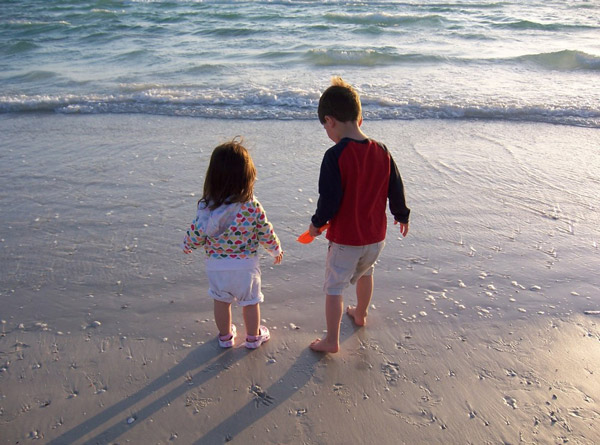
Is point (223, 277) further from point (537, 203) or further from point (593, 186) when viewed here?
point (593, 186)

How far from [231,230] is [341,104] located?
0.79 metres

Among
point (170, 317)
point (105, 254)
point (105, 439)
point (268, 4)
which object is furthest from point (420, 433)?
point (268, 4)

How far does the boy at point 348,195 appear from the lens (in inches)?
97.8

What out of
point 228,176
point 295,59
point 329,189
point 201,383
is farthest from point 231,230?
point 295,59

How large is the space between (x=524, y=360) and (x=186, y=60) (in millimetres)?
9524

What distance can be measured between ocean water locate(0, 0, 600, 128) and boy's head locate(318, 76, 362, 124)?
4615 millimetres

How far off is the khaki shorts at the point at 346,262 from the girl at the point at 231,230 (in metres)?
0.28

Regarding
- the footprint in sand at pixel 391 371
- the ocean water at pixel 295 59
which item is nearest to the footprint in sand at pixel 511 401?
the footprint in sand at pixel 391 371

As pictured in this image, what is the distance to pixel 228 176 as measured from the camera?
2.54 metres

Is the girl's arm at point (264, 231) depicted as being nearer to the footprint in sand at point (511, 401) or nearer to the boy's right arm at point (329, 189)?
the boy's right arm at point (329, 189)

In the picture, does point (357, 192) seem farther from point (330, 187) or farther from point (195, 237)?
point (195, 237)

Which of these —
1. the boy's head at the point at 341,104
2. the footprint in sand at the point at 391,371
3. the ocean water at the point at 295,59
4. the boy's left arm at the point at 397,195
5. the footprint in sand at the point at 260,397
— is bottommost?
the footprint in sand at the point at 391,371

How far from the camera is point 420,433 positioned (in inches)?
90.4

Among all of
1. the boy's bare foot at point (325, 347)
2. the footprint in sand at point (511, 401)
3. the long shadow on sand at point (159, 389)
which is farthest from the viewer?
the boy's bare foot at point (325, 347)
